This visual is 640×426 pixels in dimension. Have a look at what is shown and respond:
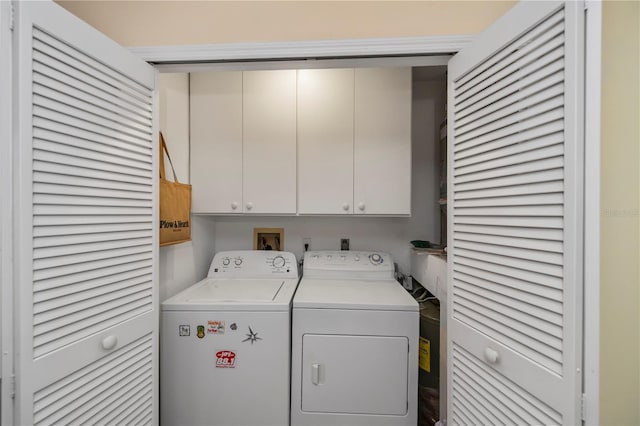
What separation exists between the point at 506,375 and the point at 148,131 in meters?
1.65

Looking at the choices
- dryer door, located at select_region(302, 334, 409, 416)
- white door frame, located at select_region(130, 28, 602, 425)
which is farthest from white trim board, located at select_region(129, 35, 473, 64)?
dryer door, located at select_region(302, 334, 409, 416)

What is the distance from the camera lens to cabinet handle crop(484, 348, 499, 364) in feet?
2.86

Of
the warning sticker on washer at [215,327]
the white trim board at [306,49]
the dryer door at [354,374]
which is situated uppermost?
the white trim board at [306,49]

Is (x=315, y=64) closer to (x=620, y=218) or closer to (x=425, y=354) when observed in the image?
(x=620, y=218)

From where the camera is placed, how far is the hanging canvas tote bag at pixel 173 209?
60.2 inches

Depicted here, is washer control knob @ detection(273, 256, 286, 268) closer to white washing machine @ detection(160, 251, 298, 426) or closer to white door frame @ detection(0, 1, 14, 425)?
white washing machine @ detection(160, 251, 298, 426)

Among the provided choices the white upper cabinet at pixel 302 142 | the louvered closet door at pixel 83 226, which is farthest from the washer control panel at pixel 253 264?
the louvered closet door at pixel 83 226

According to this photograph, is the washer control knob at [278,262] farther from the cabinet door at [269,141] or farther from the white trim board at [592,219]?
the white trim board at [592,219]

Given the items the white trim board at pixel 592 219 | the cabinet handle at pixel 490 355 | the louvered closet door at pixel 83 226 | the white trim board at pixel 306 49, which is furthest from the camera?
the white trim board at pixel 306 49

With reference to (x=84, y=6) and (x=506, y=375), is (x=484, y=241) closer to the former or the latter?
(x=506, y=375)

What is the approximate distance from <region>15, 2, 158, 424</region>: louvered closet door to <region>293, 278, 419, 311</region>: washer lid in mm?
821

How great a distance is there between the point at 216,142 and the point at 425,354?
6.56 feet

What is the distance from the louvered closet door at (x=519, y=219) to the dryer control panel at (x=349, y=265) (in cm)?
98

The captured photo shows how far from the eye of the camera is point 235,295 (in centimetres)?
165
